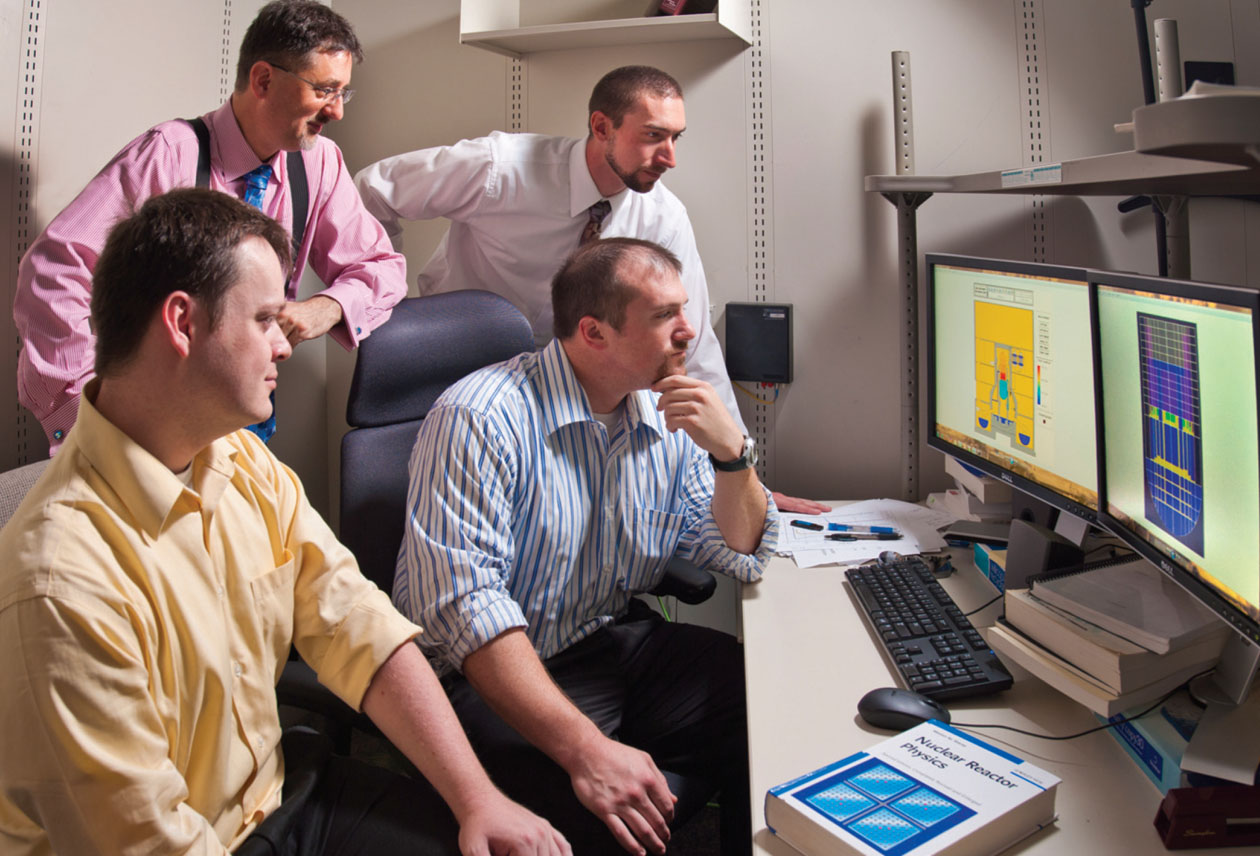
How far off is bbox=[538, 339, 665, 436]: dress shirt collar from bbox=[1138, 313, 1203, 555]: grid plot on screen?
823 millimetres

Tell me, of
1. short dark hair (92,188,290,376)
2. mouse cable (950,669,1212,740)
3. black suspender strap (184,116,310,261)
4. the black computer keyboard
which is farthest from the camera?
black suspender strap (184,116,310,261)

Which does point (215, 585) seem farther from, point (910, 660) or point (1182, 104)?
point (1182, 104)

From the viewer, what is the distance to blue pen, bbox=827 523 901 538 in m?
1.98

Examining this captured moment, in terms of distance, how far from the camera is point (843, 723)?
1194mm

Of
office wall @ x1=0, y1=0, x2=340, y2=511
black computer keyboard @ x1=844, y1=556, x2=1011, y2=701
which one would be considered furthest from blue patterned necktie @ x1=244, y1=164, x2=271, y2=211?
black computer keyboard @ x1=844, y1=556, x2=1011, y2=701

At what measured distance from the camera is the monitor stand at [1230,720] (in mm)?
962

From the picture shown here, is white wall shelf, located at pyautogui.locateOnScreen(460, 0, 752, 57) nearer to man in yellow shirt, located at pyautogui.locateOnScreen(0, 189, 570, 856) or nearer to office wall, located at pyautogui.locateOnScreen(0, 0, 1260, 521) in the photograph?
office wall, located at pyautogui.locateOnScreen(0, 0, 1260, 521)

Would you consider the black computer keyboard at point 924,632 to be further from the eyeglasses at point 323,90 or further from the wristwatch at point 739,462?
the eyeglasses at point 323,90

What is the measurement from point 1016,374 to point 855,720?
0.77 m

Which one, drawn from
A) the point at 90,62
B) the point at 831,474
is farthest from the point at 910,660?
the point at 90,62

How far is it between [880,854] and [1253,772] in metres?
0.40

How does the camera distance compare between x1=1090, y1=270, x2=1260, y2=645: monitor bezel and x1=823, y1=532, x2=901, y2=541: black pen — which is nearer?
x1=1090, y1=270, x2=1260, y2=645: monitor bezel

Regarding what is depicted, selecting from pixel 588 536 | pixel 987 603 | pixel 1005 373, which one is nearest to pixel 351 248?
pixel 588 536

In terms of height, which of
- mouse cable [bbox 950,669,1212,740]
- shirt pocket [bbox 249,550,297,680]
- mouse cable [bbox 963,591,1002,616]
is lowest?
mouse cable [bbox 950,669,1212,740]
